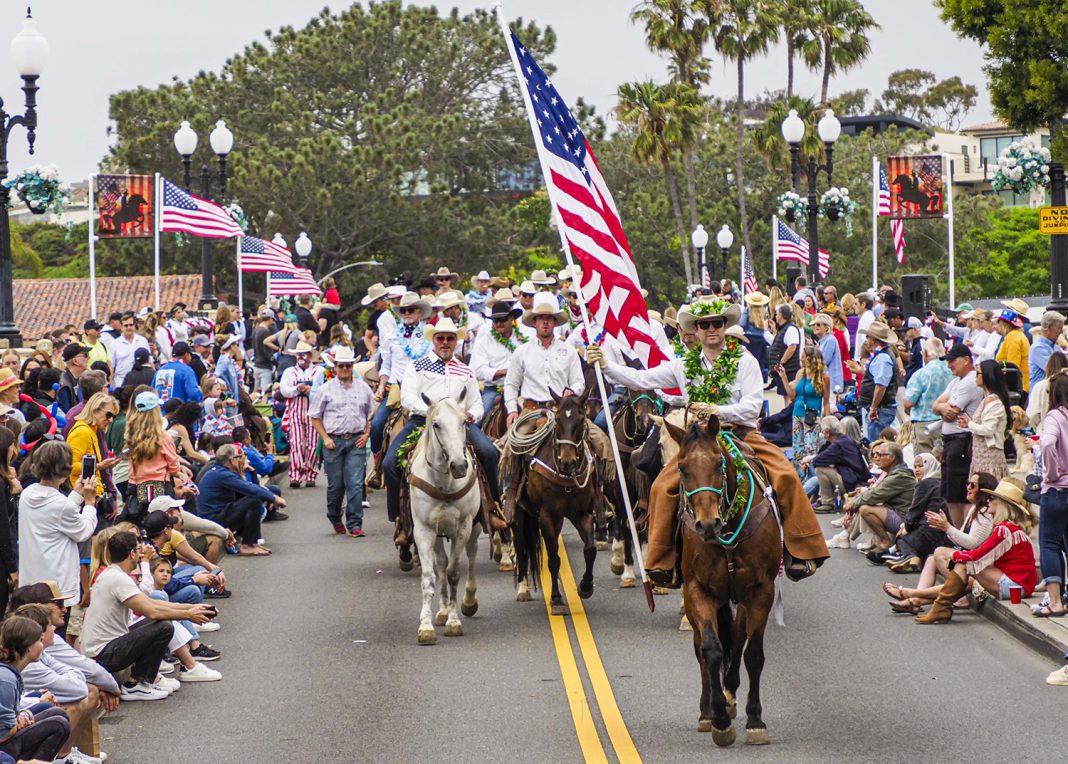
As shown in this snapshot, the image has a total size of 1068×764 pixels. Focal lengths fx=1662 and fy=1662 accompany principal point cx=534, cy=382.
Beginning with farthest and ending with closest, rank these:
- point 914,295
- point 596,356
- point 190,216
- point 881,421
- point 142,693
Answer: point 190,216, point 914,295, point 881,421, point 596,356, point 142,693

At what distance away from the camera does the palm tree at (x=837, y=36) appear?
6919 centimetres

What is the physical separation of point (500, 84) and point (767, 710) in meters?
64.1

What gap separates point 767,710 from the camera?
1183 centimetres

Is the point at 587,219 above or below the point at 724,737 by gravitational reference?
above

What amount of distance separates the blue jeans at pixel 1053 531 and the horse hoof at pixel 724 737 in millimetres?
4707

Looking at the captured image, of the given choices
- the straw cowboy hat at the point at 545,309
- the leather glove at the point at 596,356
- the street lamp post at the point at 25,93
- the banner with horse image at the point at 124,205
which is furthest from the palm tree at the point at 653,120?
the leather glove at the point at 596,356

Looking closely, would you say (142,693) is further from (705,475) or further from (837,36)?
(837,36)

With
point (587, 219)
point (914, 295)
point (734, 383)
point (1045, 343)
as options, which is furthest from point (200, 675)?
point (914, 295)

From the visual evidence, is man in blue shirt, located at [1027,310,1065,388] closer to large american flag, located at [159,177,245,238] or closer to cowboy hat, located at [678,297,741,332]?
cowboy hat, located at [678,297,741,332]

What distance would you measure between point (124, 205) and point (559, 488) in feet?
78.6

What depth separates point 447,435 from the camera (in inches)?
560

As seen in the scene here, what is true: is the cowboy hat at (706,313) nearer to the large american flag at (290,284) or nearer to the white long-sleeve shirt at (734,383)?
the white long-sleeve shirt at (734,383)

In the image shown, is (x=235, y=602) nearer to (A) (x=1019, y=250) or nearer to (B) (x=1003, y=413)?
(B) (x=1003, y=413)

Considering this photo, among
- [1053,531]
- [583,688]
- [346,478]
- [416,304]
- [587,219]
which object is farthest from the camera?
[346,478]
